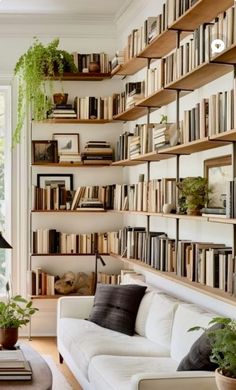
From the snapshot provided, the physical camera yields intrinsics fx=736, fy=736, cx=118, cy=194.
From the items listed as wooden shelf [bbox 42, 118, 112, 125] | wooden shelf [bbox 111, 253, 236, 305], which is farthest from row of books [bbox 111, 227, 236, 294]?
wooden shelf [bbox 42, 118, 112, 125]

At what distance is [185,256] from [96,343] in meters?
0.89

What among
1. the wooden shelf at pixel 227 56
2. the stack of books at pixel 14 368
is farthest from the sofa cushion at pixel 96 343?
the wooden shelf at pixel 227 56

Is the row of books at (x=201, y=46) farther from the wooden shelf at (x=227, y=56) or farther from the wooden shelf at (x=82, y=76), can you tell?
the wooden shelf at (x=82, y=76)

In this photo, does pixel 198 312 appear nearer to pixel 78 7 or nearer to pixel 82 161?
pixel 82 161

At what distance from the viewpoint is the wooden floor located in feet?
19.4

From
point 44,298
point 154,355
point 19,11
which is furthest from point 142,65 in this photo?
point 154,355

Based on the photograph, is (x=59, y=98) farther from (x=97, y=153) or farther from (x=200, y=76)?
(x=200, y=76)

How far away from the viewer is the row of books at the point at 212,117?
4.26m

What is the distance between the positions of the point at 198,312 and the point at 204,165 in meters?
1.16

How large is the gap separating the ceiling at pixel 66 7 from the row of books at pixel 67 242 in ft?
7.65

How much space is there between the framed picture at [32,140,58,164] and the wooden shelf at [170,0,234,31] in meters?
2.83

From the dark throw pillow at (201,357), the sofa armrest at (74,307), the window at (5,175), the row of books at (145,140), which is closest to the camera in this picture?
the dark throw pillow at (201,357)

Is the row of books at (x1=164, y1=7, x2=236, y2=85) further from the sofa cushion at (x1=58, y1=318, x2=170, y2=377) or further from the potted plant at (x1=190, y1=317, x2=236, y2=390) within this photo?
the sofa cushion at (x1=58, y1=318, x2=170, y2=377)

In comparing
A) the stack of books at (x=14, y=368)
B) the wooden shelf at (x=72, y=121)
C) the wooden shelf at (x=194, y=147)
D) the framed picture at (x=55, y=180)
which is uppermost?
the wooden shelf at (x=72, y=121)
